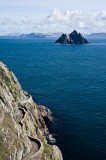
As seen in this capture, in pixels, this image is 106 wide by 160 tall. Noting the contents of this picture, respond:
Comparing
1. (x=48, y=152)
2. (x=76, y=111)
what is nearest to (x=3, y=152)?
(x=48, y=152)

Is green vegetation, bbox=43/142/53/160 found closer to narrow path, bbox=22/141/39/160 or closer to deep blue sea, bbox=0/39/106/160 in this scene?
narrow path, bbox=22/141/39/160

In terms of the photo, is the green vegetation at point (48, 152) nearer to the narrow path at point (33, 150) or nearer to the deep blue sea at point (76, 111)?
the narrow path at point (33, 150)

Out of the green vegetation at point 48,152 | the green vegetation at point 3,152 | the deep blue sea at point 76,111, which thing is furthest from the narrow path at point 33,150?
the deep blue sea at point 76,111

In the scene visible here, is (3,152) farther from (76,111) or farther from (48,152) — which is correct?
(76,111)

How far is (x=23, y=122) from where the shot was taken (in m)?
92.9

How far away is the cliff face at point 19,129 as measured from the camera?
2832 inches

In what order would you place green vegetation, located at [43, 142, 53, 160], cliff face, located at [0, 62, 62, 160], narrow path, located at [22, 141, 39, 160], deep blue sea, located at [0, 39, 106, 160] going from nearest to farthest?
cliff face, located at [0, 62, 62, 160] < narrow path, located at [22, 141, 39, 160] < green vegetation, located at [43, 142, 53, 160] < deep blue sea, located at [0, 39, 106, 160]

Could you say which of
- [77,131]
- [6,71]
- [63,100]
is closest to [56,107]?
[63,100]

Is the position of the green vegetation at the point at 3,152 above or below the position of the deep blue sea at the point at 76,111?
above

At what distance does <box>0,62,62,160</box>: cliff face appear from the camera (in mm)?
71938

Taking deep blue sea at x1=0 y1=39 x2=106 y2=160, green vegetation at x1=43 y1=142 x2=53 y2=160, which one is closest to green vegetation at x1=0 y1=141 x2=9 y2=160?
green vegetation at x1=43 y1=142 x2=53 y2=160

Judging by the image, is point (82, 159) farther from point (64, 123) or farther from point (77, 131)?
point (64, 123)

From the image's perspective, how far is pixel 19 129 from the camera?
81.0 m

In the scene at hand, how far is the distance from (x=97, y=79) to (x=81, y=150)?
101223mm
